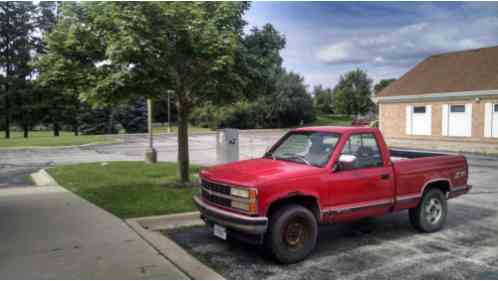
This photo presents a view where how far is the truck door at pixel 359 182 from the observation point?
5598mm

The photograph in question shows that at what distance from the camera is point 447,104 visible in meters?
24.8

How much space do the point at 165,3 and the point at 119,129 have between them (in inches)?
1719

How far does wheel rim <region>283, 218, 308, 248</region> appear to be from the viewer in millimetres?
5203

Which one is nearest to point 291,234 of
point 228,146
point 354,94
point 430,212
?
point 430,212

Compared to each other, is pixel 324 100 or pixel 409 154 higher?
pixel 324 100

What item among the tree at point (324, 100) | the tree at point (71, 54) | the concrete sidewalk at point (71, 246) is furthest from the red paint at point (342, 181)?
the tree at point (324, 100)

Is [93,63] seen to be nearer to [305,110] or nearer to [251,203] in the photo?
[251,203]

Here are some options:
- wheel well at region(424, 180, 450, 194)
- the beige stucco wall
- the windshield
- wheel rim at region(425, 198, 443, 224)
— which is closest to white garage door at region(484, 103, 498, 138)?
the beige stucco wall

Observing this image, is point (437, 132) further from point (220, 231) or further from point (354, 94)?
point (354, 94)

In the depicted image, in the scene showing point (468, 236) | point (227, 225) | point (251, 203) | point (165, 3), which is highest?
point (165, 3)

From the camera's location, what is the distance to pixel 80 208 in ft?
25.6

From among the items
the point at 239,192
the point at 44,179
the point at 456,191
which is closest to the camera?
the point at 239,192

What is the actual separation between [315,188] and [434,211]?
270 cm

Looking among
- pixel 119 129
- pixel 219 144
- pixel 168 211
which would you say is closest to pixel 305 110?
pixel 119 129
